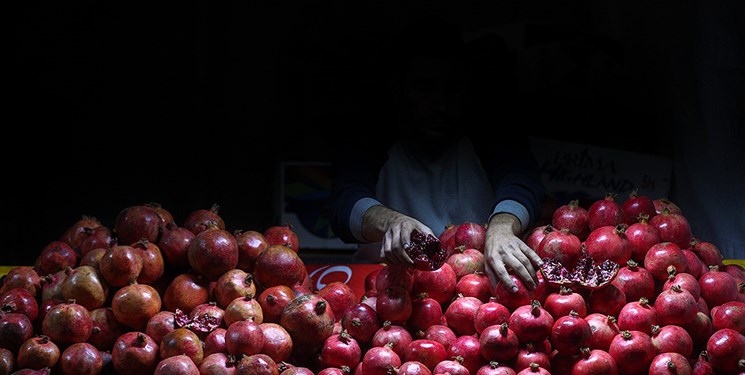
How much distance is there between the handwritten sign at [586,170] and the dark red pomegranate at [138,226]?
2.69m

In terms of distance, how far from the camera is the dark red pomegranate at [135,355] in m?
2.03

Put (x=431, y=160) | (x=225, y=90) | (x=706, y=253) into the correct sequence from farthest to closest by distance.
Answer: (x=225, y=90) → (x=431, y=160) → (x=706, y=253)

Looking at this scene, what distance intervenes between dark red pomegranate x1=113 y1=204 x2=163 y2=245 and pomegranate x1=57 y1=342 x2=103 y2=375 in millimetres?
364

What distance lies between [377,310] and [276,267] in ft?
1.05

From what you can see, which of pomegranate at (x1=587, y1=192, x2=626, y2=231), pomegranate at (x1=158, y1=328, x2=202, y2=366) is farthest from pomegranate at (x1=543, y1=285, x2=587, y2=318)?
pomegranate at (x1=158, y1=328, x2=202, y2=366)

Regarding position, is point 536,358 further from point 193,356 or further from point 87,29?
point 87,29

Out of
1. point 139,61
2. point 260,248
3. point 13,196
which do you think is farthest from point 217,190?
point 260,248

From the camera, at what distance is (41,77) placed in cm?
508

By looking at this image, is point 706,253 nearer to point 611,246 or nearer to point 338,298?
point 611,246

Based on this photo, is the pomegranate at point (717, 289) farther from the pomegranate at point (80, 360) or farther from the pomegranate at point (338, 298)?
the pomegranate at point (80, 360)

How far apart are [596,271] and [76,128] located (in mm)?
4064

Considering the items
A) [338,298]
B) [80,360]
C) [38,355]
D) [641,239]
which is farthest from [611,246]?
[38,355]

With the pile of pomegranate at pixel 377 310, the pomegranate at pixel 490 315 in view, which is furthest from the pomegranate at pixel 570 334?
the pomegranate at pixel 490 315

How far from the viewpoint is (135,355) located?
2.03m
